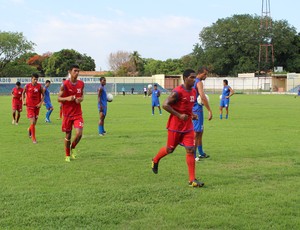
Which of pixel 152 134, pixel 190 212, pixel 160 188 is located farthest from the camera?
pixel 152 134

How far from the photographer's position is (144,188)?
281 inches

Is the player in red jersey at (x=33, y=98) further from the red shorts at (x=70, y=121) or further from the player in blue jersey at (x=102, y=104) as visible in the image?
the red shorts at (x=70, y=121)

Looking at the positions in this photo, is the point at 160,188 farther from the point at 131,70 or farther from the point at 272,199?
the point at 131,70

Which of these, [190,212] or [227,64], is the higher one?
[227,64]

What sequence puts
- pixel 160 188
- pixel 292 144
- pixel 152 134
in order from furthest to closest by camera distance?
pixel 152 134 → pixel 292 144 → pixel 160 188

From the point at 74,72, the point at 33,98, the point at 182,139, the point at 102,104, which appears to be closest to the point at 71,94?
the point at 74,72

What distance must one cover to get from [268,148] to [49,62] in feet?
337

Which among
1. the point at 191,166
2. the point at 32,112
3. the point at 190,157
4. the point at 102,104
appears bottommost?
the point at 191,166

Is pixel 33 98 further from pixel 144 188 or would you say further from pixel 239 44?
pixel 239 44

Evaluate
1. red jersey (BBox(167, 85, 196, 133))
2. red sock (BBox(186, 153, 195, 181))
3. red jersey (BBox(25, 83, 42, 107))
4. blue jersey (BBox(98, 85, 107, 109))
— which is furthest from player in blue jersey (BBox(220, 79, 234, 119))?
red sock (BBox(186, 153, 195, 181))

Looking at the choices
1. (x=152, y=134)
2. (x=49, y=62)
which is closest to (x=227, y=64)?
(x=49, y=62)

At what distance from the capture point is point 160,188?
23.4 ft

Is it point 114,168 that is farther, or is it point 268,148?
point 268,148

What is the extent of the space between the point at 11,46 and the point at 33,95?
290ft
